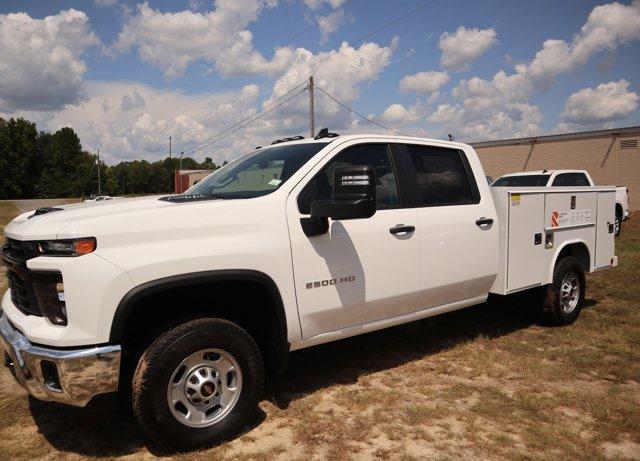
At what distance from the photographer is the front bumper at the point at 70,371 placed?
104 inches

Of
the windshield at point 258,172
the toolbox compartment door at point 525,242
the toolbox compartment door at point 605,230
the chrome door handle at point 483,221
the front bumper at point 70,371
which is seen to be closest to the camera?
the front bumper at point 70,371

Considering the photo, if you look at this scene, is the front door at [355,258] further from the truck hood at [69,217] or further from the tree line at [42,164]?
the tree line at [42,164]

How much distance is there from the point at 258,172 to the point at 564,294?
3825mm

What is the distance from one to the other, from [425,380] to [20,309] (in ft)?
9.92

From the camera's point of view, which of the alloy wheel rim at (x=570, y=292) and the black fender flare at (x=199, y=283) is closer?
the black fender flare at (x=199, y=283)

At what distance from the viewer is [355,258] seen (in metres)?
3.58

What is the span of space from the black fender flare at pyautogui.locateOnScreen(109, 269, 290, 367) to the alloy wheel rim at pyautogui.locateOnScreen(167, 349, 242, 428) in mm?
368

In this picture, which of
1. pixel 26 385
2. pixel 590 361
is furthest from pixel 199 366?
pixel 590 361

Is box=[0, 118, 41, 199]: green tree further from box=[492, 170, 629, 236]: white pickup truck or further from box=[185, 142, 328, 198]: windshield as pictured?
box=[185, 142, 328, 198]: windshield

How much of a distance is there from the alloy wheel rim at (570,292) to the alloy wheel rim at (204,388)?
155 inches

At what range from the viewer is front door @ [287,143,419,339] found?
3367 mm

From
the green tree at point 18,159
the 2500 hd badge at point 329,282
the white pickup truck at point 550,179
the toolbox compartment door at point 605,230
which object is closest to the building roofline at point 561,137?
the white pickup truck at point 550,179

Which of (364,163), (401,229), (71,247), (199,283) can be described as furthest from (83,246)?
(401,229)

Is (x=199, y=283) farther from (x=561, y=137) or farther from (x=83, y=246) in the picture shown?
(x=561, y=137)
